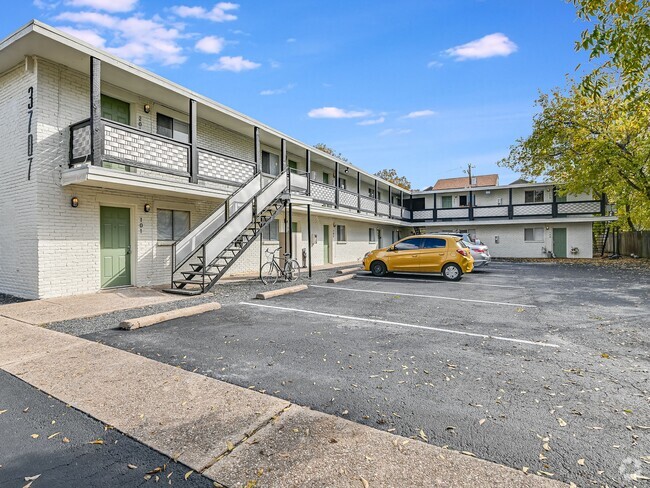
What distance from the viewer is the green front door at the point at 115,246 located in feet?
30.5

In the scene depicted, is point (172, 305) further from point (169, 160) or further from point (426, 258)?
point (426, 258)

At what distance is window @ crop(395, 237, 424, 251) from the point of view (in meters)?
13.8

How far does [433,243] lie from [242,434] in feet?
38.7

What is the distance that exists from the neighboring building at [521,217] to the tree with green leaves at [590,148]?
7.35 feet

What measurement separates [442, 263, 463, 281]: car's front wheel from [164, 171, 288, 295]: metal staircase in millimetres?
6454

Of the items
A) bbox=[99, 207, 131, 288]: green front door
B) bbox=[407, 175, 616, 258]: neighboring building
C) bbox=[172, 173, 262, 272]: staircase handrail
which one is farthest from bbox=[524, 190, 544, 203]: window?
bbox=[99, 207, 131, 288]: green front door

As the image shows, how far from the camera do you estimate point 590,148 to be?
18953 millimetres

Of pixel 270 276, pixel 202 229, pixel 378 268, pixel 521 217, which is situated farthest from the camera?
pixel 521 217

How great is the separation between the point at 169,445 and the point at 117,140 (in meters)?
7.43

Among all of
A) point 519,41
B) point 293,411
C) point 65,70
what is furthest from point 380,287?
point 65,70

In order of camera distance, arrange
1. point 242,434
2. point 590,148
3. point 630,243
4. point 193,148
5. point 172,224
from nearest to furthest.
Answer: point 242,434 → point 193,148 → point 172,224 → point 590,148 → point 630,243

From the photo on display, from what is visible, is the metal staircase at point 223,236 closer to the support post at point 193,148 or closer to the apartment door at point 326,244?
the support post at point 193,148

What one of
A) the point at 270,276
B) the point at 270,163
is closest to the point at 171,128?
the point at 270,163

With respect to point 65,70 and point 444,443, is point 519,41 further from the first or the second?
point 65,70
